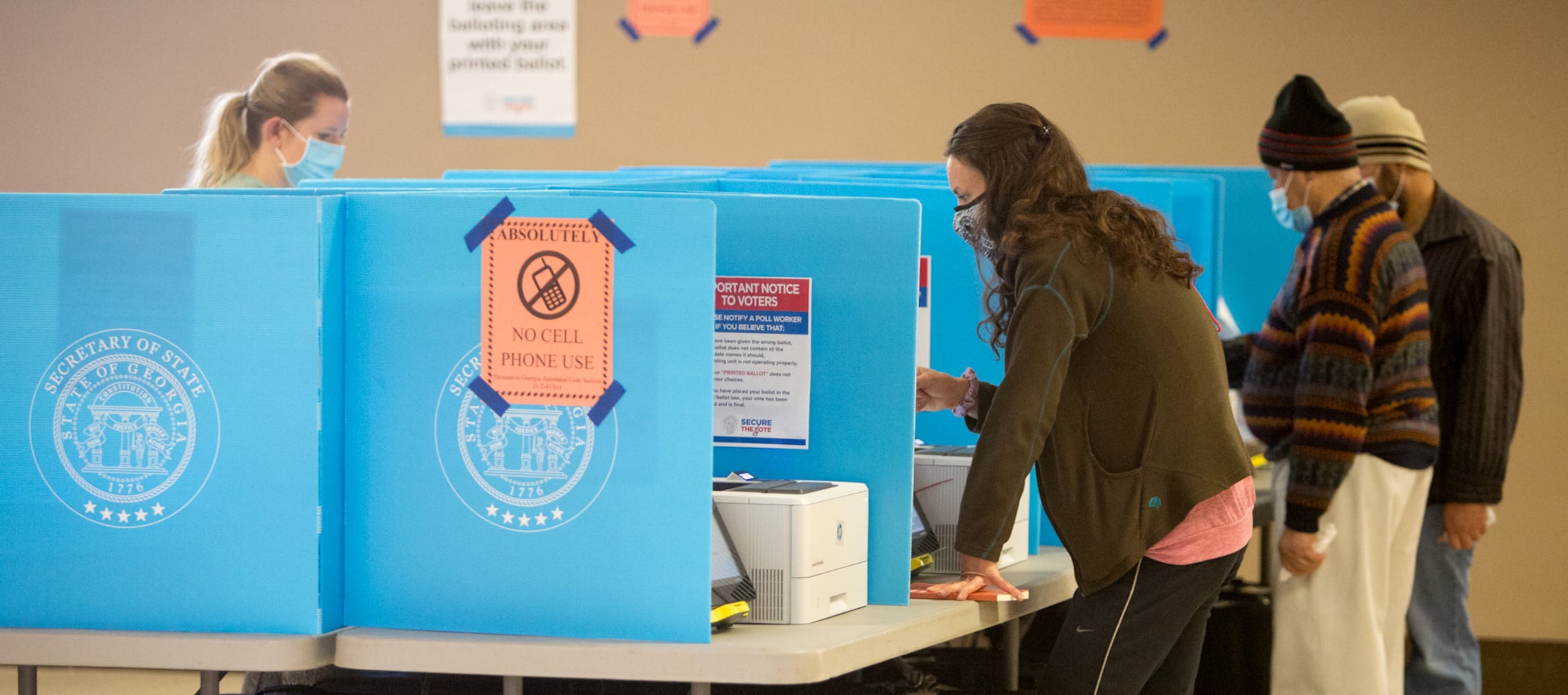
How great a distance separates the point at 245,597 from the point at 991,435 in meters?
0.89

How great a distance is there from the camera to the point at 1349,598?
2408 mm

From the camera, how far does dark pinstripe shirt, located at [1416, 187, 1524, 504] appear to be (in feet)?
8.61

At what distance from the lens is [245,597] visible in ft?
4.94

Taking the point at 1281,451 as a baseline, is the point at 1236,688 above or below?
below

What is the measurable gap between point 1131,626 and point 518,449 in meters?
0.86

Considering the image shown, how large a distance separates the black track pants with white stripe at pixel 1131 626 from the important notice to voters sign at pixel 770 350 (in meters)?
0.46

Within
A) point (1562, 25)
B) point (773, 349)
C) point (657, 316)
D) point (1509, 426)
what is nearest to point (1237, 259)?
point (1509, 426)

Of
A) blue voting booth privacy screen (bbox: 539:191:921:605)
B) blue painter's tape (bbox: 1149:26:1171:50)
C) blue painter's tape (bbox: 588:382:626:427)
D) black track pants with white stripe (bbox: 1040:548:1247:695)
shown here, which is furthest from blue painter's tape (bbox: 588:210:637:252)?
blue painter's tape (bbox: 1149:26:1171:50)

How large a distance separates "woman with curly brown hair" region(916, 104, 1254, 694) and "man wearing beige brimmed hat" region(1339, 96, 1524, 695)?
1049 mm

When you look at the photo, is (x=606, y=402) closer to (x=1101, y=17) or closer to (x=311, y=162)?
(x=311, y=162)

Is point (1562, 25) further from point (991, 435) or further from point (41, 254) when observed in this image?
point (41, 254)

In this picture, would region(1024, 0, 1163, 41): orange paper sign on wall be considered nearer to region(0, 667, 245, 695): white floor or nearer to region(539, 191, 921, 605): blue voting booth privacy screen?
region(539, 191, 921, 605): blue voting booth privacy screen

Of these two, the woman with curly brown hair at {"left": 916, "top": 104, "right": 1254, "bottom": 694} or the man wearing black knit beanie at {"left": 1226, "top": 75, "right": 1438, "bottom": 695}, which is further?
the man wearing black knit beanie at {"left": 1226, "top": 75, "right": 1438, "bottom": 695}

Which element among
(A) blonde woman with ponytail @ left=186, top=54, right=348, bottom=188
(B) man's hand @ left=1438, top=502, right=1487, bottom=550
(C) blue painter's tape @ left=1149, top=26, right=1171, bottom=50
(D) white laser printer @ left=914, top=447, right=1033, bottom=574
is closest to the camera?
(D) white laser printer @ left=914, top=447, right=1033, bottom=574
